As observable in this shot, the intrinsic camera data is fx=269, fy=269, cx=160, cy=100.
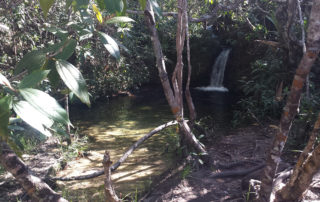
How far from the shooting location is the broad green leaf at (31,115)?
544 mm

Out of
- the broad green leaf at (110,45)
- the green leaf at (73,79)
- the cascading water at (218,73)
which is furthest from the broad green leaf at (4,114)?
the cascading water at (218,73)

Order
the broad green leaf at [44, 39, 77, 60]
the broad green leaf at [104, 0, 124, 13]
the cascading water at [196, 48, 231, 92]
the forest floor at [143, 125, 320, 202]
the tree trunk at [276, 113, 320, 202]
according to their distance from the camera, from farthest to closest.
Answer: the cascading water at [196, 48, 231, 92] → the forest floor at [143, 125, 320, 202] → the tree trunk at [276, 113, 320, 202] → the broad green leaf at [44, 39, 77, 60] → the broad green leaf at [104, 0, 124, 13]

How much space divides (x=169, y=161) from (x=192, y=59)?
25.3 ft

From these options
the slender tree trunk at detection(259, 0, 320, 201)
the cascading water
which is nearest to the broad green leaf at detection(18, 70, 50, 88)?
the slender tree trunk at detection(259, 0, 320, 201)

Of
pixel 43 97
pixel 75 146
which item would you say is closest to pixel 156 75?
pixel 75 146

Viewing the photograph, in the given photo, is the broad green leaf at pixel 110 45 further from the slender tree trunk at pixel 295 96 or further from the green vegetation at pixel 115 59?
the slender tree trunk at pixel 295 96

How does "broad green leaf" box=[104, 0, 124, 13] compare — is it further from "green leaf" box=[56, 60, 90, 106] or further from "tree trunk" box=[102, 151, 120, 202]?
"tree trunk" box=[102, 151, 120, 202]

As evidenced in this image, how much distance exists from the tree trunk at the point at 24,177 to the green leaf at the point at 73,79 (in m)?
0.44

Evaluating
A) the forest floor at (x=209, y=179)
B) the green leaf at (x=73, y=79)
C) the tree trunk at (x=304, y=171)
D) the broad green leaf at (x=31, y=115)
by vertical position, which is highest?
the green leaf at (x=73, y=79)

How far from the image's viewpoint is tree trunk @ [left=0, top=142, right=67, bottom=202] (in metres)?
1.01

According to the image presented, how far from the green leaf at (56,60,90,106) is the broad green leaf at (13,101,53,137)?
0.53 ft

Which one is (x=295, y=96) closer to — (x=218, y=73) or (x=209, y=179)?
(x=209, y=179)

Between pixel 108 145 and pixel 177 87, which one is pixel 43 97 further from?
pixel 108 145

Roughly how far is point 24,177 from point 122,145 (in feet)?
13.1
